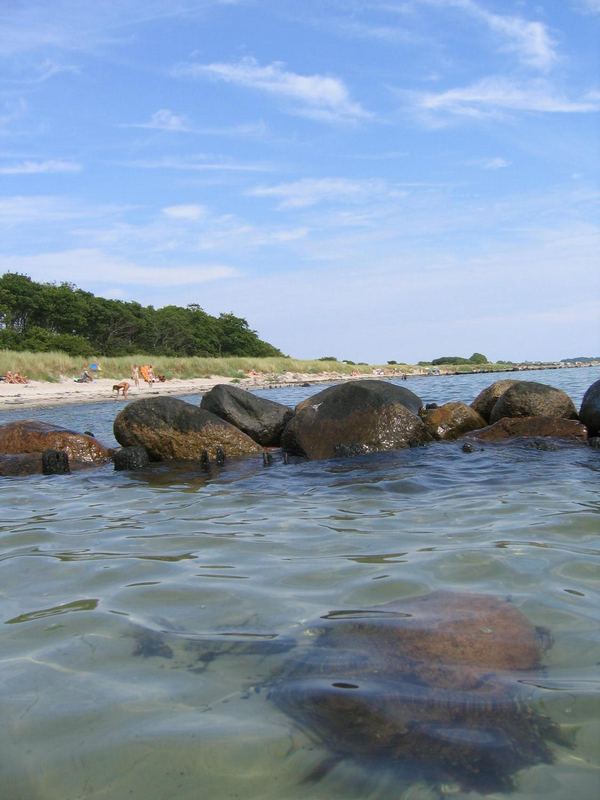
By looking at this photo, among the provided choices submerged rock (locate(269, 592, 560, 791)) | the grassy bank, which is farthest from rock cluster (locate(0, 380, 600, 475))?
the grassy bank

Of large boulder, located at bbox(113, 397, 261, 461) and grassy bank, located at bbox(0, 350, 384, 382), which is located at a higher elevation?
grassy bank, located at bbox(0, 350, 384, 382)

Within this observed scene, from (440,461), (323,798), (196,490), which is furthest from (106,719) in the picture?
(440,461)

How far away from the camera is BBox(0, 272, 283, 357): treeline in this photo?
45344mm

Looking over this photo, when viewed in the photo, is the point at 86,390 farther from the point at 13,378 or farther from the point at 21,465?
the point at 21,465

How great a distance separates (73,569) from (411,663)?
2.23m

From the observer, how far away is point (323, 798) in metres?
1.82

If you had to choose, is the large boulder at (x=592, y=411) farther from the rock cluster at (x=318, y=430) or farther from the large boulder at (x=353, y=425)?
the large boulder at (x=353, y=425)

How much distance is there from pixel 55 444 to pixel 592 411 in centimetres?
693

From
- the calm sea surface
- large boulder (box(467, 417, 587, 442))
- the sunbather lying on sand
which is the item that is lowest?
the calm sea surface

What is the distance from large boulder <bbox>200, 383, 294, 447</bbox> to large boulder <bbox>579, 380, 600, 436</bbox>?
405 centimetres

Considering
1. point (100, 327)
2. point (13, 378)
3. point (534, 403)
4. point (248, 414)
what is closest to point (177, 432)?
point (248, 414)

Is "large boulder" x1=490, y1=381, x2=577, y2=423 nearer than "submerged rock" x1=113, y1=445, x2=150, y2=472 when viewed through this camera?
No

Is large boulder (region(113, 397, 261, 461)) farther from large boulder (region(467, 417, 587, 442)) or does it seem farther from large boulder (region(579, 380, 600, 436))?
large boulder (region(579, 380, 600, 436))

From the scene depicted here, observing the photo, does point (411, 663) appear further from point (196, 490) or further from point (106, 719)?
point (196, 490)
